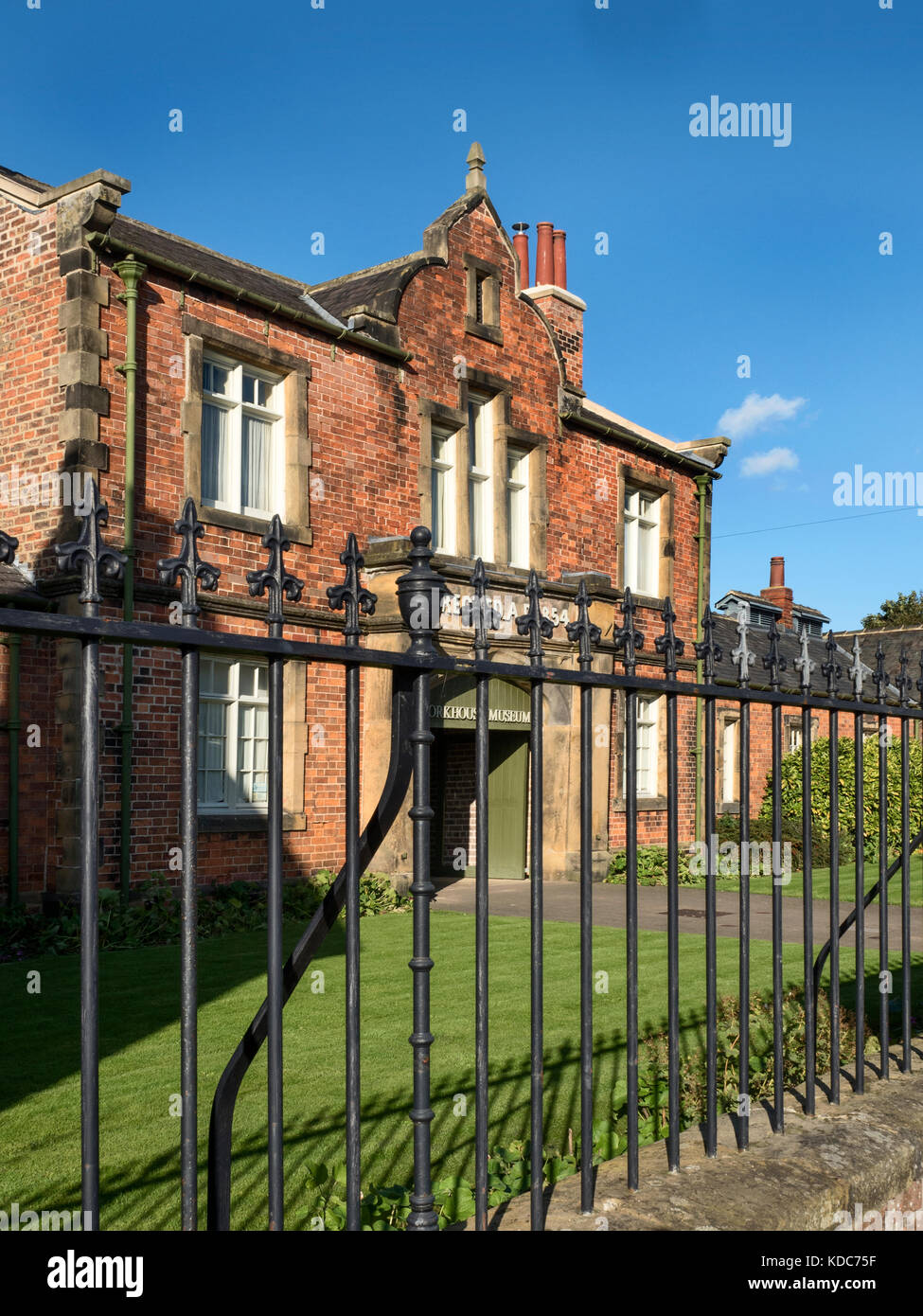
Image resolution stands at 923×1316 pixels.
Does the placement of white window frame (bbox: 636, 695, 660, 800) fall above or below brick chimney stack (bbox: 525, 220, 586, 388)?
below

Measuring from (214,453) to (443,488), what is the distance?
406 centimetres

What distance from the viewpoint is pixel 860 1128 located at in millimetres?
3697

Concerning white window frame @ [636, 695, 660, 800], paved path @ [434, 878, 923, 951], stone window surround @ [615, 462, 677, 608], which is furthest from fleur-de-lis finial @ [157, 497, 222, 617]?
white window frame @ [636, 695, 660, 800]

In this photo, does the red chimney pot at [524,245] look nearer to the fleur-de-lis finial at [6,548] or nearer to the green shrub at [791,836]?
the green shrub at [791,836]

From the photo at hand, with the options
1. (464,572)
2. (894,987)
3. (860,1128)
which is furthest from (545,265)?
(860,1128)

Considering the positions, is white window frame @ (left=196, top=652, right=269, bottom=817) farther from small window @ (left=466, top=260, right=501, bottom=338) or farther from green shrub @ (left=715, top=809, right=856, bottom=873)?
green shrub @ (left=715, top=809, right=856, bottom=873)

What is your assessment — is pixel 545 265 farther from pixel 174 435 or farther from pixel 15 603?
pixel 15 603

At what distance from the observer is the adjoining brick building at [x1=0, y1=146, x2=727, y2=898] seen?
11781 millimetres

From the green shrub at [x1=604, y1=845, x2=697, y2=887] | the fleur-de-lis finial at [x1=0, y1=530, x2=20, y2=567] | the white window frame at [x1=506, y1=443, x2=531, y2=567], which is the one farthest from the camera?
the green shrub at [x1=604, y1=845, x2=697, y2=887]

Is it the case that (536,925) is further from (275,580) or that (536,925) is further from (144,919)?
(144,919)

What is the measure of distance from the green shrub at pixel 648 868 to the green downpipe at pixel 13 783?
9.13 m

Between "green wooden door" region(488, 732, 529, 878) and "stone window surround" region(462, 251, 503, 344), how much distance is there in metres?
6.28

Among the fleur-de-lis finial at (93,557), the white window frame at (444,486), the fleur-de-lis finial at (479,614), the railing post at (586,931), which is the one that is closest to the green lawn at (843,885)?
the white window frame at (444,486)

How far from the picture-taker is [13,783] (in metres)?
11.2
